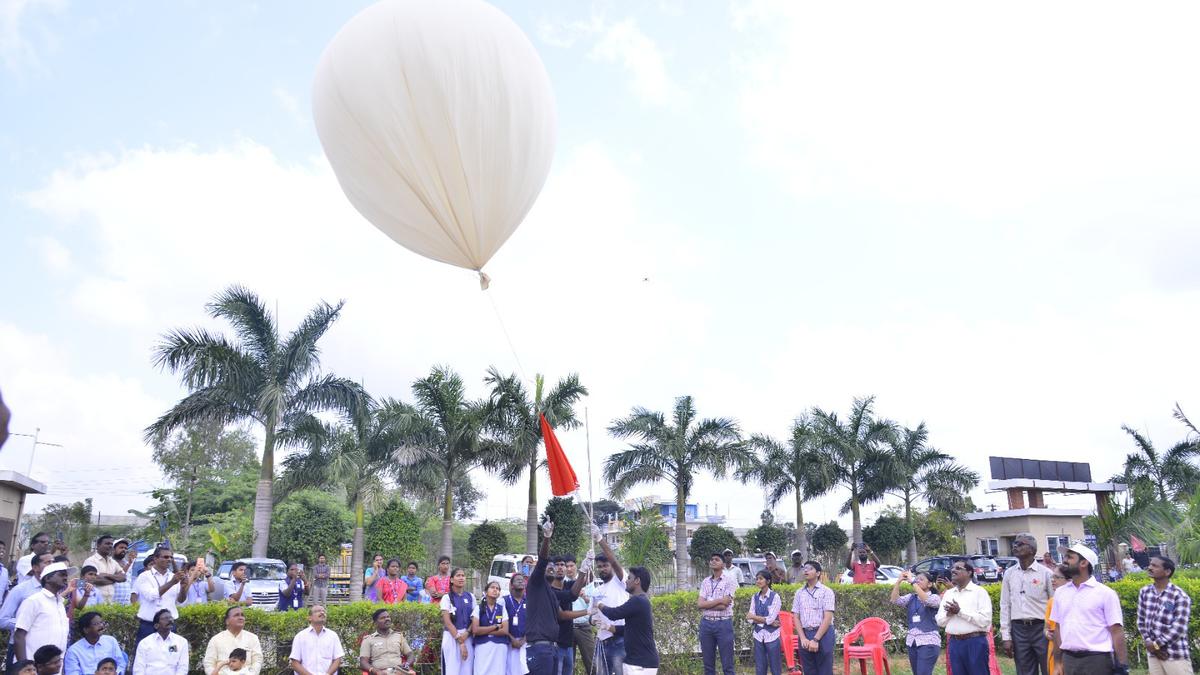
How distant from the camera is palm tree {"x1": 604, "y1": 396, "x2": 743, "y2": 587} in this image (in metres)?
28.6

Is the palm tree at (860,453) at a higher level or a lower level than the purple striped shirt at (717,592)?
higher

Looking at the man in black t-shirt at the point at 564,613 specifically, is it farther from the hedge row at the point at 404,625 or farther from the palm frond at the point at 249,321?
the palm frond at the point at 249,321

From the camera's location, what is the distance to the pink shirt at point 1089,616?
7293mm

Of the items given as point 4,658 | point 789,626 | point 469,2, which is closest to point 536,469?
point 789,626

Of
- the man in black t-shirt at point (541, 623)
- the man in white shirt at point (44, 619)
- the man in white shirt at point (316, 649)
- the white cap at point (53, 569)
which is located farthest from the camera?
the man in white shirt at point (316, 649)

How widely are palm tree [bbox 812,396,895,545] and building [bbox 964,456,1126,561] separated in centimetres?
601

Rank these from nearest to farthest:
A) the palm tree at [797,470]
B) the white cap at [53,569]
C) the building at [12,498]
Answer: the white cap at [53,569] → the building at [12,498] → the palm tree at [797,470]

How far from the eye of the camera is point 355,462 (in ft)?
77.1

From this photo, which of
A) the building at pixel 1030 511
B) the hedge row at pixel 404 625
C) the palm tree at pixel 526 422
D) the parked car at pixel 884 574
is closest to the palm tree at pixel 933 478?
the building at pixel 1030 511

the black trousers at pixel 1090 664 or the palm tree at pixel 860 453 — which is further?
the palm tree at pixel 860 453

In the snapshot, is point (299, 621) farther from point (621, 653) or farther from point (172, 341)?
point (172, 341)

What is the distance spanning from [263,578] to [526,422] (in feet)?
29.2

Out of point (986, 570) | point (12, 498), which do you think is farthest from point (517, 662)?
point (986, 570)

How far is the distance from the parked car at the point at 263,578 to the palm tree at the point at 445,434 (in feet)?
18.0
